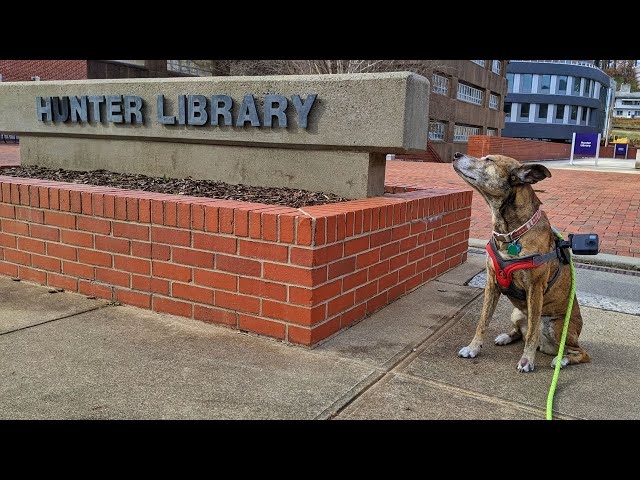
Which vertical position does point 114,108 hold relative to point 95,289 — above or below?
above

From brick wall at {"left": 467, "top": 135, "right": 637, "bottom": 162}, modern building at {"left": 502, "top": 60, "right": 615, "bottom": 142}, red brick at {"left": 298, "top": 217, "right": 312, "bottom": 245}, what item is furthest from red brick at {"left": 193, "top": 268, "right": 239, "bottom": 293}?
modern building at {"left": 502, "top": 60, "right": 615, "bottom": 142}

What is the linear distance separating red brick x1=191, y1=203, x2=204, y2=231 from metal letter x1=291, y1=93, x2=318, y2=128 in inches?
50.6

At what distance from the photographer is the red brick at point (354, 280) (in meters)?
3.74

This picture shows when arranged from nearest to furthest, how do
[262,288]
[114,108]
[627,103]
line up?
[262,288] → [114,108] → [627,103]

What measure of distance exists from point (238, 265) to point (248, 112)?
5.48ft

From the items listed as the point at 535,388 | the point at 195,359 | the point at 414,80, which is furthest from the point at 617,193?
the point at 195,359

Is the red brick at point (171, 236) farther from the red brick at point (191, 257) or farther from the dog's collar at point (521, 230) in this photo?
the dog's collar at point (521, 230)

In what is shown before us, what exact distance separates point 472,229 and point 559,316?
15.0 feet

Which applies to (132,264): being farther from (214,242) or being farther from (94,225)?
(214,242)

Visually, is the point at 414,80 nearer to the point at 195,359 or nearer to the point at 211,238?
the point at 211,238

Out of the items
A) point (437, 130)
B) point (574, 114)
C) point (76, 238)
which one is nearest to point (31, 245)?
point (76, 238)

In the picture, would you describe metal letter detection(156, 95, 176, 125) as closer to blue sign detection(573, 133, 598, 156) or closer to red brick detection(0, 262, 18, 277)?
red brick detection(0, 262, 18, 277)

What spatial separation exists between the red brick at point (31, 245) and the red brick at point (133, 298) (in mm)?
821

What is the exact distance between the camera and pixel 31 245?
4512 millimetres
